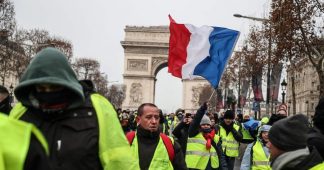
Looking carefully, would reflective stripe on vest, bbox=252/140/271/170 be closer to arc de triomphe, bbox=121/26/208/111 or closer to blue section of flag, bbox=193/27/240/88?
blue section of flag, bbox=193/27/240/88

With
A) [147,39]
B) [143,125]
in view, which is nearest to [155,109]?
[143,125]

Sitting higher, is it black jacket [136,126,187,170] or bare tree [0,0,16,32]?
bare tree [0,0,16,32]

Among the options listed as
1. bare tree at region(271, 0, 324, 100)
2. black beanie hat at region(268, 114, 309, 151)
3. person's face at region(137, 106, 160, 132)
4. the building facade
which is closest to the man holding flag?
person's face at region(137, 106, 160, 132)

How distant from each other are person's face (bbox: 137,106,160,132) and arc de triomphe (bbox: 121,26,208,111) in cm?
5984

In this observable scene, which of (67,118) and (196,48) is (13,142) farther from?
(196,48)

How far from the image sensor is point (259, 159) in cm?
662

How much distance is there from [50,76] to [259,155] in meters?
4.19

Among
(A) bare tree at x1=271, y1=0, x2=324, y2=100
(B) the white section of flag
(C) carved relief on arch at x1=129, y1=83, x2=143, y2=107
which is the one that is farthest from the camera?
(C) carved relief on arch at x1=129, y1=83, x2=143, y2=107

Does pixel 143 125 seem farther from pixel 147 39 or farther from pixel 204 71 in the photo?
pixel 147 39

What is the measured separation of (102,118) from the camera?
118 inches

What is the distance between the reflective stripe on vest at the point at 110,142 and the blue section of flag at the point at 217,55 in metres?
4.88

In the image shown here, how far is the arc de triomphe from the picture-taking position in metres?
66.3

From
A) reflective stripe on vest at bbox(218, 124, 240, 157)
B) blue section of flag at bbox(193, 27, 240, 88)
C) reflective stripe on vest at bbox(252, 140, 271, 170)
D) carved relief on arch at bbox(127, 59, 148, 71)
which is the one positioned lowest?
reflective stripe on vest at bbox(218, 124, 240, 157)

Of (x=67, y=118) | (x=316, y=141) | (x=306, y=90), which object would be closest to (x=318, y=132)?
(x=316, y=141)
